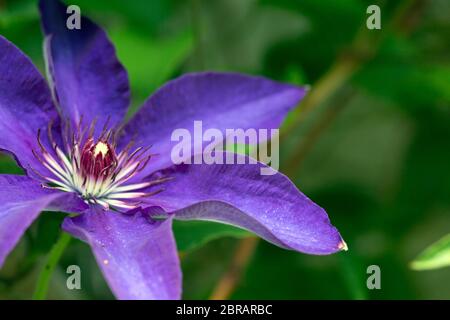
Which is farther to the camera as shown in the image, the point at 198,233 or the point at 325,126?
the point at 325,126

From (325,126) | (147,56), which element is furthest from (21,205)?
(325,126)

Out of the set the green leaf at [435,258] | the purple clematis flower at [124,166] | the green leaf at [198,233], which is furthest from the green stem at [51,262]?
the green leaf at [435,258]

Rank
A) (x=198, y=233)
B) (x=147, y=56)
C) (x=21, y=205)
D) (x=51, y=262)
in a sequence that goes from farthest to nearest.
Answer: (x=147, y=56) → (x=198, y=233) → (x=51, y=262) → (x=21, y=205)

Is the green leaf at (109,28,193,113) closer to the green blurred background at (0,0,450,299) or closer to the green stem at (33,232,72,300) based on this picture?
the green blurred background at (0,0,450,299)

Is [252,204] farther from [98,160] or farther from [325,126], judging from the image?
[325,126]

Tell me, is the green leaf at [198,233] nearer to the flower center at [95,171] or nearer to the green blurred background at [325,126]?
the green blurred background at [325,126]

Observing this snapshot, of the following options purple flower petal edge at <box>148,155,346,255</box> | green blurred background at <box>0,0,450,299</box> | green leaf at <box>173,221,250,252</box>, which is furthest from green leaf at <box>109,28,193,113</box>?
purple flower petal edge at <box>148,155,346,255</box>
